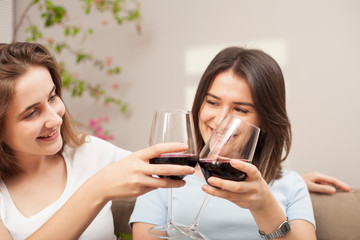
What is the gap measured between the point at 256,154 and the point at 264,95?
36 centimetres

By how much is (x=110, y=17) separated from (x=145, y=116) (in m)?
1.26

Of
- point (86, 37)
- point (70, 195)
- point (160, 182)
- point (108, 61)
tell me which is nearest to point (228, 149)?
point (160, 182)

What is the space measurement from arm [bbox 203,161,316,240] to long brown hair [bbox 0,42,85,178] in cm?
86

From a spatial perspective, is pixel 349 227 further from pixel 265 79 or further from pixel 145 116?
pixel 145 116

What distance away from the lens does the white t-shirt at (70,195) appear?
1.47 m

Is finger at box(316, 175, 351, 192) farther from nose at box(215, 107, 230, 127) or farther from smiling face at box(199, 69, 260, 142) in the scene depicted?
nose at box(215, 107, 230, 127)

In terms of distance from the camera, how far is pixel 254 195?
1100 mm

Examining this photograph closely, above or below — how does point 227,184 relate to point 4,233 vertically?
above

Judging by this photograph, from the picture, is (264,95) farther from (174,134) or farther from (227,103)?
(174,134)

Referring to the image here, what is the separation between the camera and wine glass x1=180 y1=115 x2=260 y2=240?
3.39 feet

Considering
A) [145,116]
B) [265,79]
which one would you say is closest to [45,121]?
[265,79]

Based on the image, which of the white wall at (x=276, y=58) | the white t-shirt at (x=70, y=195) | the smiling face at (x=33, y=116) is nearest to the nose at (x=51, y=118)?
the smiling face at (x=33, y=116)

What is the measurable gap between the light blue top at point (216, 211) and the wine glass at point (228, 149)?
0.61 m

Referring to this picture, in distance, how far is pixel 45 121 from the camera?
1444 mm
